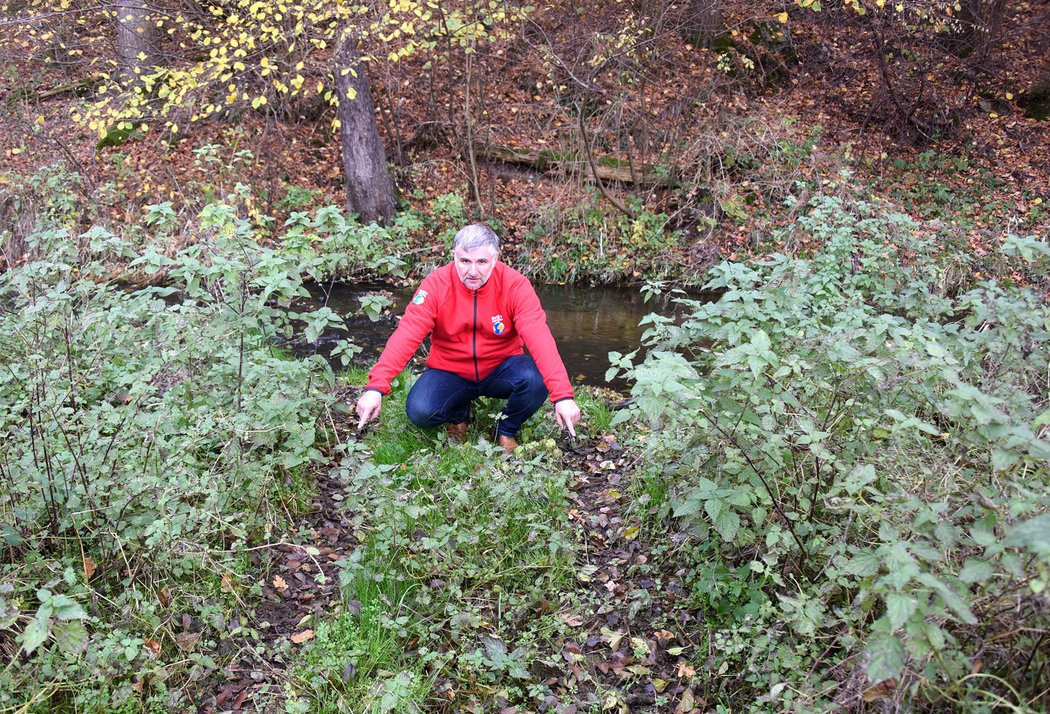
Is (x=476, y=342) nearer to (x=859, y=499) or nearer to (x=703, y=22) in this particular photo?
(x=859, y=499)

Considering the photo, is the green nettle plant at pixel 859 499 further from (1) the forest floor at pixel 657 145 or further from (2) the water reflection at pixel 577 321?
(1) the forest floor at pixel 657 145

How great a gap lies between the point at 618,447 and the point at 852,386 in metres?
1.98

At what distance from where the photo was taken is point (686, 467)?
140 inches

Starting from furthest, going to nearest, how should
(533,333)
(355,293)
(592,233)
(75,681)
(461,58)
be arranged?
(461,58) → (592,233) → (355,293) → (533,333) → (75,681)

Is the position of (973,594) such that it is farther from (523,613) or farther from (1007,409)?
(523,613)

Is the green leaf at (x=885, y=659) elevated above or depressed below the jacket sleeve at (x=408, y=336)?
below

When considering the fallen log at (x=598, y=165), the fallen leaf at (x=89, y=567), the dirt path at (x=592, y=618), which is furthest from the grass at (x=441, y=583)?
the fallen log at (x=598, y=165)

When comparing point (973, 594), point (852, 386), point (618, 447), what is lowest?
point (618, 447)

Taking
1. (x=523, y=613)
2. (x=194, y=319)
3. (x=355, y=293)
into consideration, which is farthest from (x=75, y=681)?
(x=355, y=293)

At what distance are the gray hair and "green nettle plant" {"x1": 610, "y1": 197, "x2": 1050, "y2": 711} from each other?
111 centimetres

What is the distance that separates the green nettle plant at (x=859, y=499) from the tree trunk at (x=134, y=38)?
1067 centimetres

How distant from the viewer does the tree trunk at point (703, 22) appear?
1084cm

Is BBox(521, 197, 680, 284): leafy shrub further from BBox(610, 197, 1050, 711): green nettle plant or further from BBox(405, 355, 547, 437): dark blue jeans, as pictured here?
BBox(610, 197, 1050, 711): green nettle plant

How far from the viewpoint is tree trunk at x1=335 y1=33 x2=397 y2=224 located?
35.2ft
